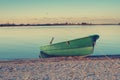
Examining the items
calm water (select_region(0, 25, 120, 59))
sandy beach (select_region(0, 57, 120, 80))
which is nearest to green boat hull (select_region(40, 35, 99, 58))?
sandy beach (select_region(0, 57, 120, 80))

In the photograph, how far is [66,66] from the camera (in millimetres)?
17391

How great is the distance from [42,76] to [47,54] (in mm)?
11442

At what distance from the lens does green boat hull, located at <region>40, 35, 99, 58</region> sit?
2262 cm

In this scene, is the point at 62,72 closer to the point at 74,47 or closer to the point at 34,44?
the point at 74,47

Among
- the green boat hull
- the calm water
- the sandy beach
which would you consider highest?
the sandy beach

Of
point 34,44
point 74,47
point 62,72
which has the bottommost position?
point 34,44

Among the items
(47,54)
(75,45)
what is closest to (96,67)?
Result: (75,45)

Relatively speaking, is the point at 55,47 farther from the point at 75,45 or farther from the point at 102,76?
the point at 102,76

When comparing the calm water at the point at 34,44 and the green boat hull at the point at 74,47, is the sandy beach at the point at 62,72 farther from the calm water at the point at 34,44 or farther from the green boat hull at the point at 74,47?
the calm water at the point at 34,44

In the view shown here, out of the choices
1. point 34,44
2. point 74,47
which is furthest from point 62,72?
point 34,44

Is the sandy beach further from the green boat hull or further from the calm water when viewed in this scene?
the calm water

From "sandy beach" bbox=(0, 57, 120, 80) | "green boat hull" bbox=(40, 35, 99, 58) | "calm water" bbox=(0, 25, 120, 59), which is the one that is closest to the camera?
"sandy beach" bbox=(0, 57, 120, 80)

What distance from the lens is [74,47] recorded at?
2359 centimetres

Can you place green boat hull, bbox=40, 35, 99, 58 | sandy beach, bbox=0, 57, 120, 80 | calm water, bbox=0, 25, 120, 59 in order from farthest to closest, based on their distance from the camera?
calm water, bbox=0, 25, 120, 59
green boat hull, bbox=40, 35, 99, 58
sandy beach, bbox=0, 57, 120, 80
